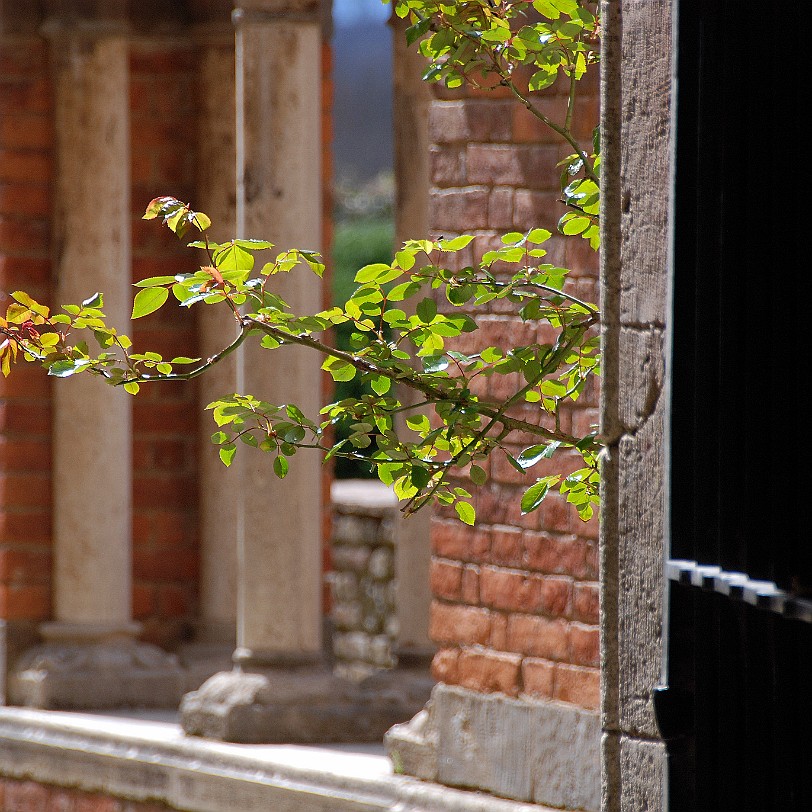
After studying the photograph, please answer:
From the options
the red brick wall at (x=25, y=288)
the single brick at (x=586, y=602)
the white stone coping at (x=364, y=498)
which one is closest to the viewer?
the single brick at (x=586, y=602)

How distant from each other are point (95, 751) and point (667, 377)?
10.2ft

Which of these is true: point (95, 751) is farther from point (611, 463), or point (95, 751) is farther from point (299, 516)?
point (611, 463)

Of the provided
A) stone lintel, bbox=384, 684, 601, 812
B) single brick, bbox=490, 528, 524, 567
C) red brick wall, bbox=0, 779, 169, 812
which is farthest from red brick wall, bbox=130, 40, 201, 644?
single brick, bbox=490, 528, 524, 567

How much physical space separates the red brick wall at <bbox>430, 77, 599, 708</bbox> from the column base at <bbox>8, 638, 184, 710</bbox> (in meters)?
1.59

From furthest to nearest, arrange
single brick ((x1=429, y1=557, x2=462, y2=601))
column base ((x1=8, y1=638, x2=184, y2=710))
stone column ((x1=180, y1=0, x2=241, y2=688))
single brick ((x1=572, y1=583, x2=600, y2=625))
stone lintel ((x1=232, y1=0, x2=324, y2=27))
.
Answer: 1. stone column ((x1=180, y1=0, x2=241, y2=688))
2. column base ((x1=8, y1=638, x2=184, y2=710))
3. stone lintel ((x1=232, y1=0, x2=324, y2=27))
4. single brick ((x1=429, y1=557, x2=462, y2=601))
5. single brick ((x1=572, y1=583, x2=600, y2=625))

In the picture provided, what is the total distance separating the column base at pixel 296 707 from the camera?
4402 mm

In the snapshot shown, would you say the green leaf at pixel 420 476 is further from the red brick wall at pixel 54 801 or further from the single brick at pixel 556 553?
the red brick wall at pixel 54 801

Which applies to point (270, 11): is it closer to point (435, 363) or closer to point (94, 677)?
point (94, 677)

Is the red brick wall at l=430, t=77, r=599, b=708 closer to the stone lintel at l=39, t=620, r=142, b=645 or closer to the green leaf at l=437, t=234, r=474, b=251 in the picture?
the green leaf at l=437, t=234, r=474, b=251

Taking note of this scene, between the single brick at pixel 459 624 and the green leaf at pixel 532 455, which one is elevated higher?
the green leaf at pixel 532 455

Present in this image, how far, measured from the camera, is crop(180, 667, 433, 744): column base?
4.40 m

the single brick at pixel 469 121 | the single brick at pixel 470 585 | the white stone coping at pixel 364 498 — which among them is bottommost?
the white stone coping at pixel 364 498

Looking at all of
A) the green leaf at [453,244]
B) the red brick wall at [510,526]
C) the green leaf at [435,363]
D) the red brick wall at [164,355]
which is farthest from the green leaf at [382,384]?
the red brick wall at [164,355]

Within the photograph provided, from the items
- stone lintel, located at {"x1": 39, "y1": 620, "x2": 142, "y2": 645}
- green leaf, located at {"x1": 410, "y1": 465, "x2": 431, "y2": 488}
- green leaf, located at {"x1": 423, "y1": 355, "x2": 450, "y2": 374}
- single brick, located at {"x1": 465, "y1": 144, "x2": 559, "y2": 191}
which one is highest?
single brick, located at {"x1": 465, "y1": 144, "x2": 559, "y2": 191}
